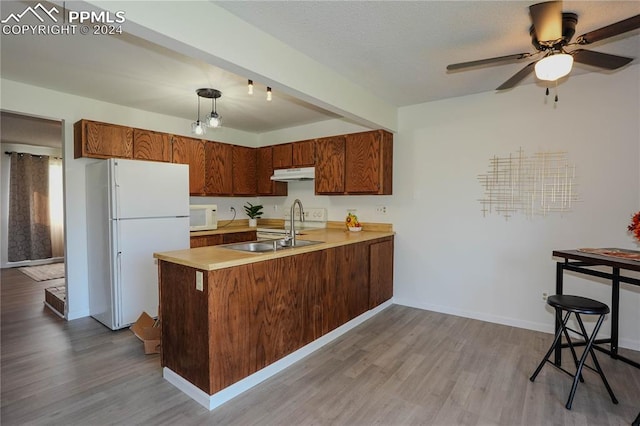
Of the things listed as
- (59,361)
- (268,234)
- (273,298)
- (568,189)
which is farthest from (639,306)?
(59,361)

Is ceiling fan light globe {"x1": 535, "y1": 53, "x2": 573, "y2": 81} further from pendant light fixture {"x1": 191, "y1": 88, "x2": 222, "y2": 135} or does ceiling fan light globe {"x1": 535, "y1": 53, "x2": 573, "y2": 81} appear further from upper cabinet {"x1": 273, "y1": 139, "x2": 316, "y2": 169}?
upper cabinet {"x1": 273, "y1": 139, "x2": 316, "y2": 169}

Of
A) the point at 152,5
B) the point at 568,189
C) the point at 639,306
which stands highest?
the point at 152,5

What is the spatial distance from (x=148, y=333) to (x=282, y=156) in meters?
2.89

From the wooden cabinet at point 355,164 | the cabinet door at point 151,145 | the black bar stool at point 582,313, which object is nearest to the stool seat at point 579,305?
the black bar stool at point 582,313

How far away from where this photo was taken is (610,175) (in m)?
2.87

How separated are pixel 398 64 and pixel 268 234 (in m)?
2.90

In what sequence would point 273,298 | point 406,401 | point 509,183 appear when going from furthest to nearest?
point 509,183, point 273,298, point 406,401

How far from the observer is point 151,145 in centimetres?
387

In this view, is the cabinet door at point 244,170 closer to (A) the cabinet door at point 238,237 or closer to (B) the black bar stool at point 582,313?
(A) the cabinet door at point 238,237

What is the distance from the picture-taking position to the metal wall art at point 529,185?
3076 millimetres

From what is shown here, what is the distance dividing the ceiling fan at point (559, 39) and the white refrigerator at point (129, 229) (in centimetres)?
309

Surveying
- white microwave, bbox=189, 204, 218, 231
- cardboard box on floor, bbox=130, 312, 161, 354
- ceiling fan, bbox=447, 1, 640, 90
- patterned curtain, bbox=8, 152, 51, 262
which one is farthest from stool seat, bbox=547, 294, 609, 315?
patterned curtain, bbox=8, 152, 51, 262

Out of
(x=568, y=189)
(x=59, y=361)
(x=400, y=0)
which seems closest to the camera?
(x=400, y=0)

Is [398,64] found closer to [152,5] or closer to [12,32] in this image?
[152,5]
